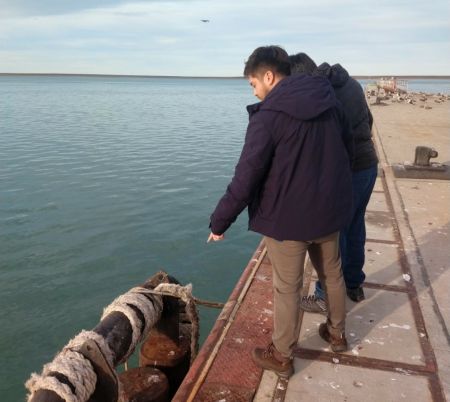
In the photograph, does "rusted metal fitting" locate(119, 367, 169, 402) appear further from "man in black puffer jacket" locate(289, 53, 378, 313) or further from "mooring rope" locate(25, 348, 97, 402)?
"man in black puffer jacket" locate(289, 53, 378, 313)

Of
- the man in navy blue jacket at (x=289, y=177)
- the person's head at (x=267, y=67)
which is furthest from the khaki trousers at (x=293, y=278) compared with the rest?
the person's head at (x=267, y=67)

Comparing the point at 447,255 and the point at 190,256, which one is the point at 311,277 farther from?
the point at 190,256

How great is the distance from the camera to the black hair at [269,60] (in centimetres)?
265

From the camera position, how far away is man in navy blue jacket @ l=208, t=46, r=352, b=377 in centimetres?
245

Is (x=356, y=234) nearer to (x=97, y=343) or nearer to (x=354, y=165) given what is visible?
(x=354, y=165)

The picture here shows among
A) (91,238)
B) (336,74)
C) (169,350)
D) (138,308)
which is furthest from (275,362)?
(91,238)

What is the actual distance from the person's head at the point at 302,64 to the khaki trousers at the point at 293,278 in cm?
107

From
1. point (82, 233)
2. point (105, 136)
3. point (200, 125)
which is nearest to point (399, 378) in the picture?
point (82, 233)

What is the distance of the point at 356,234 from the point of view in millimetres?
3732

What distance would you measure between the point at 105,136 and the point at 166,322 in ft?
69.4

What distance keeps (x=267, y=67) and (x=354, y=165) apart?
128cm

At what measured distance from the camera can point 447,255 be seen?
16.1 ft

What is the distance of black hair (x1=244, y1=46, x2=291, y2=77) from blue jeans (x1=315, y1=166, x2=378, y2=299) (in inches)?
49.8

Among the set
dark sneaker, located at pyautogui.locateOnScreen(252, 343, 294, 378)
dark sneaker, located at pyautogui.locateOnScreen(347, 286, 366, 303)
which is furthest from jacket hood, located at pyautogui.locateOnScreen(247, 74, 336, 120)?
dark sneaker, located at pyautogui.locateOnScreen(347, 286, 366, 303)
